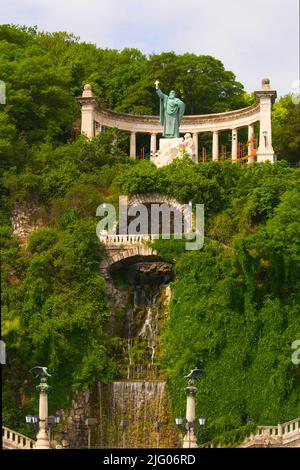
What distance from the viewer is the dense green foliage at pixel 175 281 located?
134ft

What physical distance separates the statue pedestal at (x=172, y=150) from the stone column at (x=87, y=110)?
20.2 ft

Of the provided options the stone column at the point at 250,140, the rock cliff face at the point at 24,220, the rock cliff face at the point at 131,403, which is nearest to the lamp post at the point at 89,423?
the rock cliff face at the point at 131,403

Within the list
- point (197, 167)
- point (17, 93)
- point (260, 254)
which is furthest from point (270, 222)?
point (17, 93)

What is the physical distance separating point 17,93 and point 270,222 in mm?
14946

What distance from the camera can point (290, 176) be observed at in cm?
4941

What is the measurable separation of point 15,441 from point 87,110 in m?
24.8

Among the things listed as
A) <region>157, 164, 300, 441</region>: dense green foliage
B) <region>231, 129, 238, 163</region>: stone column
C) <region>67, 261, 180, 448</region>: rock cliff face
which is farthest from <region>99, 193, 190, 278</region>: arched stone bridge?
<region>231, 129, 238, 163</region>: stone column

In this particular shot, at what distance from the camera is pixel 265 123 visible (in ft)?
192

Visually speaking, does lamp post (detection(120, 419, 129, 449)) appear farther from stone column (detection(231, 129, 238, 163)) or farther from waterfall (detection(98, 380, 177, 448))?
stone column (detection(231, 129, 238, 163))

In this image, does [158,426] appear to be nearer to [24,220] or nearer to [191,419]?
[191,419]

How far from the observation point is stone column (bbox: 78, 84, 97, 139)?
57.9 metres

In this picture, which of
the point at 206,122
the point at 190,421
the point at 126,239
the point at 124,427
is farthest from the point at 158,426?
the point at 206,122

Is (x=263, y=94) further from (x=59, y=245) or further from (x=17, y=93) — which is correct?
(x=59, y=245)

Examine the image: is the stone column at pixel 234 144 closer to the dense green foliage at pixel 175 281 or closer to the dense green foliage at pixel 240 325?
the dense green foliage at pixel 175 281
